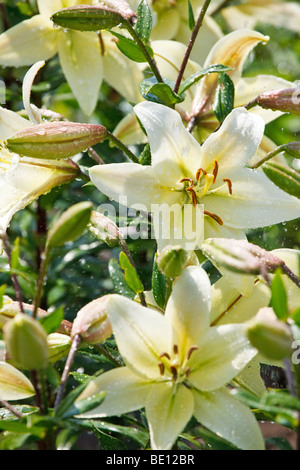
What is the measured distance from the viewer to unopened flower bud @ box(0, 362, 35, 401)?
0.80 m

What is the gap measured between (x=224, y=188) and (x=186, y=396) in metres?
0.30

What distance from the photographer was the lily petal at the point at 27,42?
4.14 feet

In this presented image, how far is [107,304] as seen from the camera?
0.75m

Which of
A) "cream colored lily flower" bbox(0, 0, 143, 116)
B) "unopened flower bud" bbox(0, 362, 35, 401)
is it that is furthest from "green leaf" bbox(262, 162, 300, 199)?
"cream colored lily flower" bbox(0, 0, 143, 116)

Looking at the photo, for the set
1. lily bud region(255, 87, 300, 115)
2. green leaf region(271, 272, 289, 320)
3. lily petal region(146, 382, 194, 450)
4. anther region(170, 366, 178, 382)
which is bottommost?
lily petal region(146, 382, 194, 450)

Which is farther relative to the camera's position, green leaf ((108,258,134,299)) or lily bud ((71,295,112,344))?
green leaf ((108,258,134,299))

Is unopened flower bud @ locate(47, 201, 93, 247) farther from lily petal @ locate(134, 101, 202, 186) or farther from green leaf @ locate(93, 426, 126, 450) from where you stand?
green leaf @ locate(93, 426, 126, 450)

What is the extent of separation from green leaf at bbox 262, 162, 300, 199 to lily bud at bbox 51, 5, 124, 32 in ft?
1.09

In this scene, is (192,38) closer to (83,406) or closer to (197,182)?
(197,182)

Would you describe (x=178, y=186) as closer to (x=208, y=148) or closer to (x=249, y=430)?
(x=208, y=148)

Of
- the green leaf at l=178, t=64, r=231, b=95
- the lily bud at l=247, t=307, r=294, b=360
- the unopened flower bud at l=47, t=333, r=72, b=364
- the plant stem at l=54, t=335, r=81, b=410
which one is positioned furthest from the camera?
the green leaf at l=178, t=64, r=231, b=95

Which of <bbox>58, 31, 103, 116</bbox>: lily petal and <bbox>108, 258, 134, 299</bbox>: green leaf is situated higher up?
<bbox>58, 31, 103, 116</bbox>: lily petal

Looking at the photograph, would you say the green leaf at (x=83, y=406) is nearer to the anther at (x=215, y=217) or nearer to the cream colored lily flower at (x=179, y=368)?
the cream colored lily flower at (x=179, y=368)

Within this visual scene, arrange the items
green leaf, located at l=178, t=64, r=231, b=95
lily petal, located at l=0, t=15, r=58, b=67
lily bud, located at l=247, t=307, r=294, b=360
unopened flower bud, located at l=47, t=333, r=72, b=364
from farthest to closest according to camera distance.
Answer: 1. lily petal, located at l=0, t=15, r=58, b=67
2. green leaf, located at l=178, t=64, r=231, b=95
3. unopened flower bud, located at l=47, t=333, r=72, b=364
4. lily bud, located at l=247, t=307, r=294, b=360
